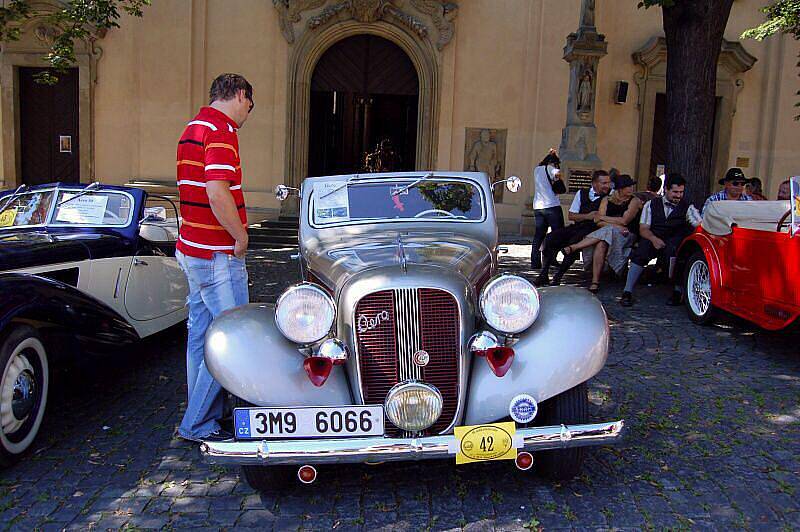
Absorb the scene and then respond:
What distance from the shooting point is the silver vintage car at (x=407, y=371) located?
Result: 282 centimetres

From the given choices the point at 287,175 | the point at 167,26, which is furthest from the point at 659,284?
the point at 167,26

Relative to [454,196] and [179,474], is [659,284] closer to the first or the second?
[454,196]

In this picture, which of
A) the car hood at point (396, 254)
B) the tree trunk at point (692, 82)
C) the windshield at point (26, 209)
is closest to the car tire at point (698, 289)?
the tree trunk at point (692, 82)

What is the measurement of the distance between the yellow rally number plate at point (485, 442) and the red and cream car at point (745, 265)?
130 inches

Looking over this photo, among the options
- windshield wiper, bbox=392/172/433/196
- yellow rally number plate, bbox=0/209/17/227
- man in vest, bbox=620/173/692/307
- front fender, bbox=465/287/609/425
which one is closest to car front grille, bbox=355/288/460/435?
front fender, bbox=465/287/609/425

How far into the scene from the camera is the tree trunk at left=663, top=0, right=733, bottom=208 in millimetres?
8203

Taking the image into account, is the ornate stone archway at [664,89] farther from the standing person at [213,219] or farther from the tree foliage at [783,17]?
the standing person at [213,219]

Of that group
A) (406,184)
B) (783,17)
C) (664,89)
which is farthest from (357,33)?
(406,184)

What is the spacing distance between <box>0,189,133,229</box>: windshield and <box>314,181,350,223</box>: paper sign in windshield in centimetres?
170

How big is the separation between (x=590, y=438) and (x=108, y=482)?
7.82 feet

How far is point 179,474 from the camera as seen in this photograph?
351 centimetres

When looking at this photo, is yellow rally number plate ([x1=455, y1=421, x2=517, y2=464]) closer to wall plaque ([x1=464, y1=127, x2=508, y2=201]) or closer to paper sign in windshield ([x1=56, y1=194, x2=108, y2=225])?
paper sign in windshield ([x1=56, y1=194, x2=108, y2=225])

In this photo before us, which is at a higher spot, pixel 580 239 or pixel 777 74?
pixel 777 74

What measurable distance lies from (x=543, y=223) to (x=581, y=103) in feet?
14.4
